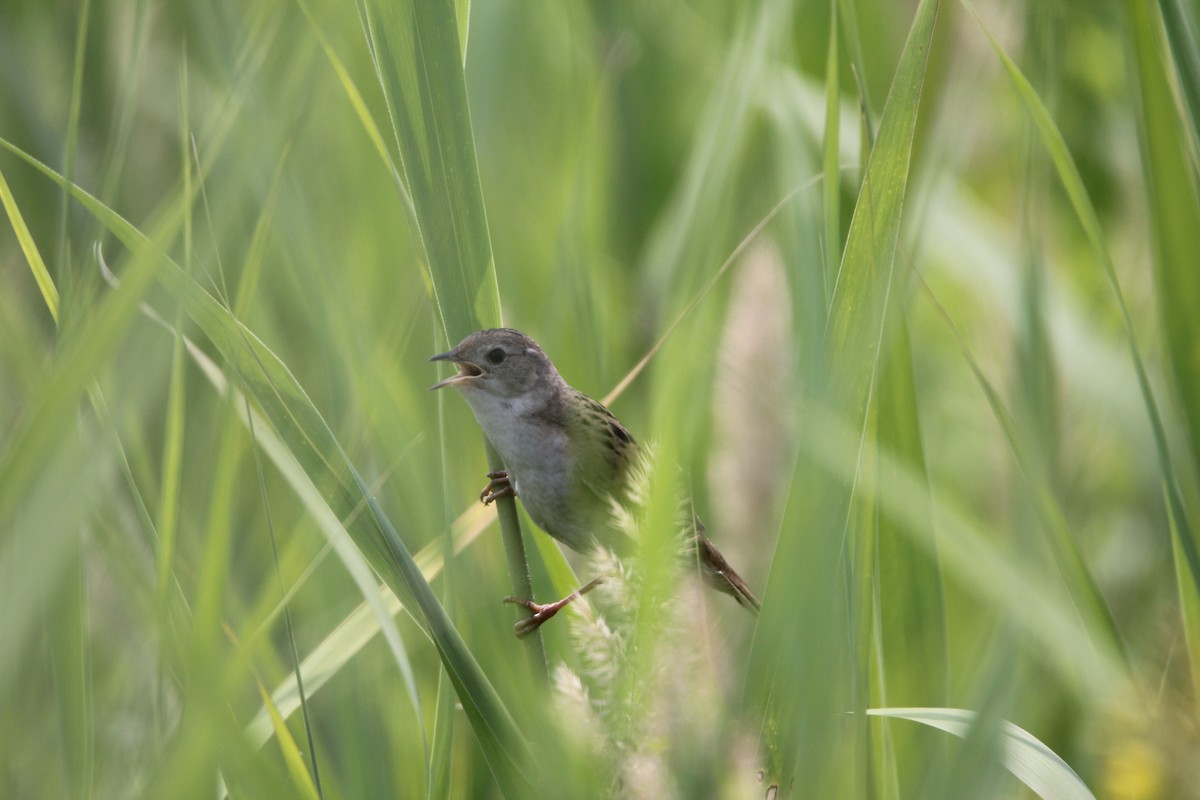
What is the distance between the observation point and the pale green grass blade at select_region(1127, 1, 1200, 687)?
195 centimetres

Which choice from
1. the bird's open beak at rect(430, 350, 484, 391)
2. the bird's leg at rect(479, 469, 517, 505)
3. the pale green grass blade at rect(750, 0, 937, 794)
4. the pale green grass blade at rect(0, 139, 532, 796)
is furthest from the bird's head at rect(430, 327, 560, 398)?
the pale green grass blade at rect(750, 0, 937, 794)

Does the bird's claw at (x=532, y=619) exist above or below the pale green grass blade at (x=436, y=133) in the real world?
below

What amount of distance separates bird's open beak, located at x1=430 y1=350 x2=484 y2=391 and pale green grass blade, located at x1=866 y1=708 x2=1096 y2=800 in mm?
881

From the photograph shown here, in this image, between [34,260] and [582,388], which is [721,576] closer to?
[582,388]

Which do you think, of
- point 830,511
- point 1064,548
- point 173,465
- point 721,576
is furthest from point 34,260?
point 1064,548

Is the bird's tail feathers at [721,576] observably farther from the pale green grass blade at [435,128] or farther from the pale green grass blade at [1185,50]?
the pale green grass blade at [1185,50]

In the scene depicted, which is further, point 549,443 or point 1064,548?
point 549,443

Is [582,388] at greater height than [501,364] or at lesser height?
lesser

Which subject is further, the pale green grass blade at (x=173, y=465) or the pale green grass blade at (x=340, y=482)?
the pale green grass blade at (x=173, y=465)

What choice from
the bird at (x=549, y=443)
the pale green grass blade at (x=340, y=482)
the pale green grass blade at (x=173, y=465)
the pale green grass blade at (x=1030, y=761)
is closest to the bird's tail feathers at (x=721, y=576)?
the bird at (x=549, y=443)

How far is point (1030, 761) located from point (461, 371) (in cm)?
132

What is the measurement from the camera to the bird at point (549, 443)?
2.22 metres

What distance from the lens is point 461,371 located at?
7.95 feet

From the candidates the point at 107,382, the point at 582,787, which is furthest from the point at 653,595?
the point at 107,382
